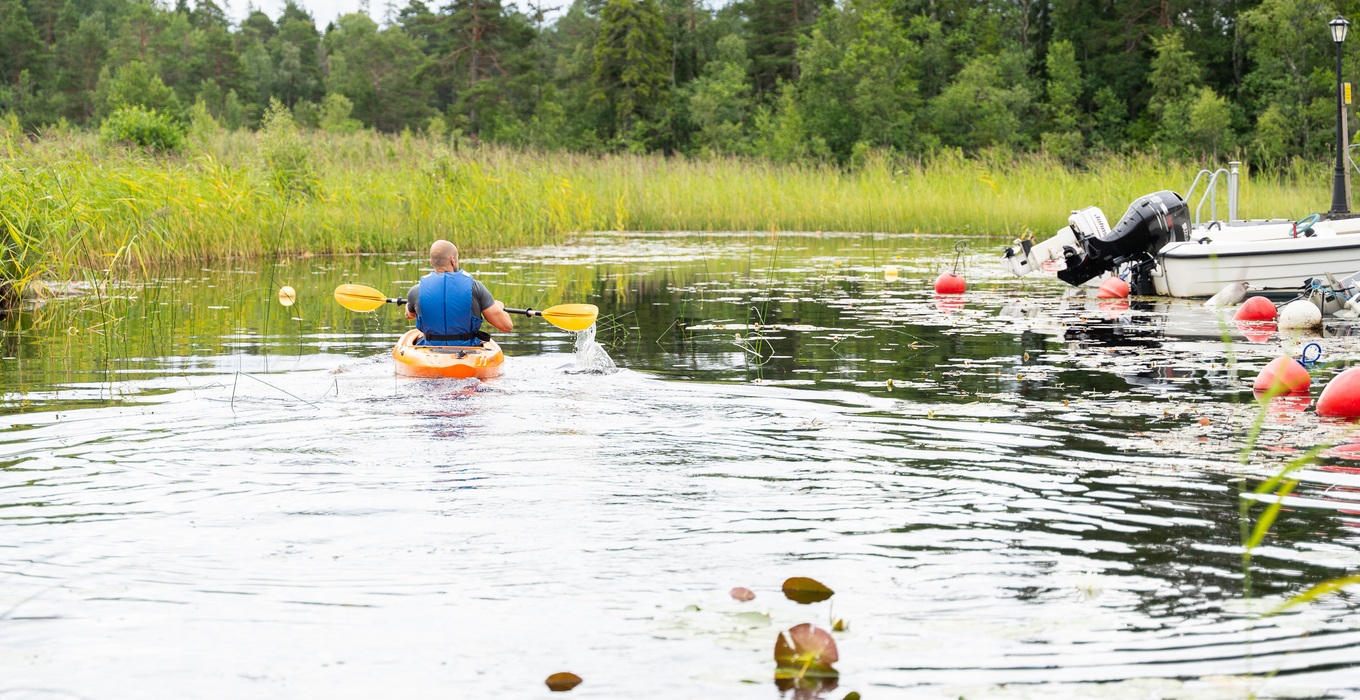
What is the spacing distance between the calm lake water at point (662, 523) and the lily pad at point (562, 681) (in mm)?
33

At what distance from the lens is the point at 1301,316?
1220 centimetres

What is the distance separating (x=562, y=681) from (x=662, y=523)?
5.63 feet

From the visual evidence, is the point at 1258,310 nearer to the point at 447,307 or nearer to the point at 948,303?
the point at 948,303

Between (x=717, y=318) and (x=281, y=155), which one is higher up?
(x=281, y=155)

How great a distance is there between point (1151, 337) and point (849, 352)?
2.74 metres

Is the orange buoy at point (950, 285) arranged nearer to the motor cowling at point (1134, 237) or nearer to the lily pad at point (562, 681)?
the motor cowling at point (1134, 237)

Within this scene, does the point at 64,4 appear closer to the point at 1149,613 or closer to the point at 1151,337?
the point at 1151,337

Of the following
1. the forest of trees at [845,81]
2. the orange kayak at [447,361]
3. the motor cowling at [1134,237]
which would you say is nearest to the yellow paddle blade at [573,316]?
the orange kayak at [447,361]

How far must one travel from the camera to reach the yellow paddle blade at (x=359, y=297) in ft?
35.9

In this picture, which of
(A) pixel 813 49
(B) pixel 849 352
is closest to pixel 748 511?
(B) pixel 849 352

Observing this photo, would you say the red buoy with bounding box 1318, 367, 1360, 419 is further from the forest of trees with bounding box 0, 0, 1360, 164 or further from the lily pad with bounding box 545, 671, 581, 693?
the forest of trees with bounding box 0, 0, 1360, 164

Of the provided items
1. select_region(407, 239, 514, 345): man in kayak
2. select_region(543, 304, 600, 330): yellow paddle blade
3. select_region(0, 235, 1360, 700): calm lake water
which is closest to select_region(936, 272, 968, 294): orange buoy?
select_region(0, 235, 1360, 700): calm lake water

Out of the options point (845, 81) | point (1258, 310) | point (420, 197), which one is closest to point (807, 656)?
point (1258, 310)

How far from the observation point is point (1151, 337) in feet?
38.2
